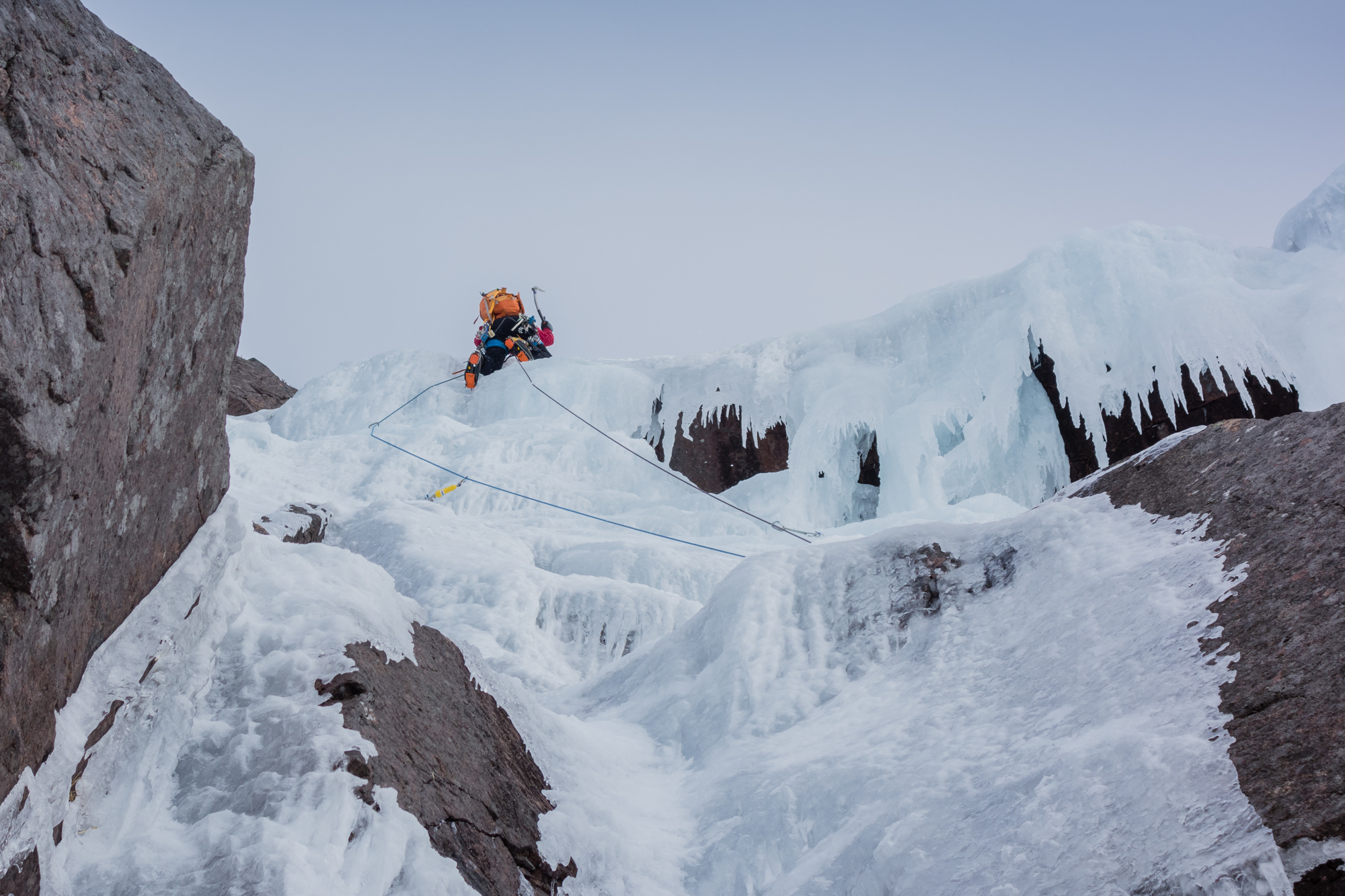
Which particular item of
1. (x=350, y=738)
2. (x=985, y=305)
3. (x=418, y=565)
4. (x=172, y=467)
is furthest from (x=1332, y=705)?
(x=985, y=305)

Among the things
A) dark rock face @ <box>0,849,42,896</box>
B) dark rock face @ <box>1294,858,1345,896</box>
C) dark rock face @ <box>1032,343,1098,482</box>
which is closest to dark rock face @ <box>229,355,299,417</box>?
dark rock face @ <box>1032,343,1098,482</box>

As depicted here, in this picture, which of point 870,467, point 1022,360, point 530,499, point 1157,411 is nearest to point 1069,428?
point 1022,360

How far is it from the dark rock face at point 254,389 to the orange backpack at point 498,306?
202 inches

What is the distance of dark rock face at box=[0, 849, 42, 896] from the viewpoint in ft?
5.85

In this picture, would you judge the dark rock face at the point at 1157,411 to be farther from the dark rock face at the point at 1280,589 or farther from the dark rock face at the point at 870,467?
the dark rock face at the point at 1280,589

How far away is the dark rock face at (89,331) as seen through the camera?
1.92 metres

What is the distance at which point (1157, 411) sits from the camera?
1029cm

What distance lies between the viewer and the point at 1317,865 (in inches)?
72.6

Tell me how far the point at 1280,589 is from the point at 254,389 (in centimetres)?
1998

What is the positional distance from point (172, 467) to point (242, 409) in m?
16.4

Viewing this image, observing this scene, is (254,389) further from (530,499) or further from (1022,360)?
(1022,360)

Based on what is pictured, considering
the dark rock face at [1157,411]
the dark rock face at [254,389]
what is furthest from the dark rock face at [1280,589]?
the dark rock face at [254,389]

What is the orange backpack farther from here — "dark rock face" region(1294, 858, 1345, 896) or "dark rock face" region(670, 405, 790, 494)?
"dark rock face" region(1294, 858, 1345, 896)

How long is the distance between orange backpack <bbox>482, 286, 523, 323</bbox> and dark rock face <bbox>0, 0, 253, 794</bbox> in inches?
537
